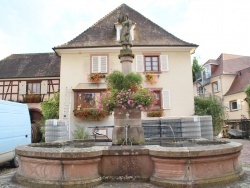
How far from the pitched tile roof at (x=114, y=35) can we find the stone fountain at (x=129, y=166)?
14.4 meters

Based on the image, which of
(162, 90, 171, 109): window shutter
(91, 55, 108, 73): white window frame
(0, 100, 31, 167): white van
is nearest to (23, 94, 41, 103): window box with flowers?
(91, 55, 108, 73): white window frame

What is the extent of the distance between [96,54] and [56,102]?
5.12 metres

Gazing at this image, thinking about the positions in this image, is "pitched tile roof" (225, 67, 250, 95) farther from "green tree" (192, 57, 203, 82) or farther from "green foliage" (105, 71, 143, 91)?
"green foliage" (105, 71, 143, 91)

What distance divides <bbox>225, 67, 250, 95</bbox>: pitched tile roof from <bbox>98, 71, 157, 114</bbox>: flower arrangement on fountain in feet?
82.9

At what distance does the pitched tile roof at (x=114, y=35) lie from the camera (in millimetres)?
18906

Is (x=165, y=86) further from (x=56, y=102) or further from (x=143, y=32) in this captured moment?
(x=56, y=102)

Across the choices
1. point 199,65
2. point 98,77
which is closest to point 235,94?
point 199,65

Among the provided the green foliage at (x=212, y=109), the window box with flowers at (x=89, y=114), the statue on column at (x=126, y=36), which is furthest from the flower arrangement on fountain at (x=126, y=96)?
the green foliage at (x=212, y=109)

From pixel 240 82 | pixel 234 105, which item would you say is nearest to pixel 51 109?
pixel 234 105

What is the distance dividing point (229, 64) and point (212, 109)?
17.7m

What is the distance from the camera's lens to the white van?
8375 mm

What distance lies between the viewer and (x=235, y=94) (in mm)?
29516

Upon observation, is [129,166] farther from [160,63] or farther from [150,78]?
[160,63]

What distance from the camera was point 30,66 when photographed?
2759cm
